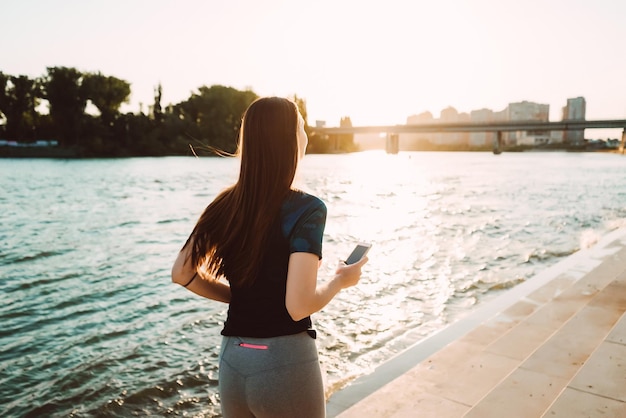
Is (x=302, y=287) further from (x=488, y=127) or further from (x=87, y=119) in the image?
(x=488, y=127)

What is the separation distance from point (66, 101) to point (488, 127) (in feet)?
255

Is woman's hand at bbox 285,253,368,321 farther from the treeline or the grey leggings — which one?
the treeline

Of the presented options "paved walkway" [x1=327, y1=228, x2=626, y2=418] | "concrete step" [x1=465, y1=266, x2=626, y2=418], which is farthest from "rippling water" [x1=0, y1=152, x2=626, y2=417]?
"concrete step" [x1=465, y1=266, x2=626, y2=418]

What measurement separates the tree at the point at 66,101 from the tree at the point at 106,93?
3.86 feet

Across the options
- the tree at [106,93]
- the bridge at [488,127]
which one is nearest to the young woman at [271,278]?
the bridge at [488,127]

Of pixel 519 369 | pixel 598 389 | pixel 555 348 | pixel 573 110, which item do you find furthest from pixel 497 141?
pixel 598 389

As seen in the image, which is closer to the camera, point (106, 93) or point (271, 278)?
point (271, 278)

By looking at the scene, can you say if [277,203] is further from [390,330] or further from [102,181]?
[102,181]

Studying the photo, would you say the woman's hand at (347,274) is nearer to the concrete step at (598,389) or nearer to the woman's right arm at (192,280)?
the woman's right arm at (192,280)

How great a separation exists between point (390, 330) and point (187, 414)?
3500 millimetres

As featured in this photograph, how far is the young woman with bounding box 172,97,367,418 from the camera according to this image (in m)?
1.83

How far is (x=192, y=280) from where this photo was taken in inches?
85.0

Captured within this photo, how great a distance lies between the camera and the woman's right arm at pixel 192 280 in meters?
2.09

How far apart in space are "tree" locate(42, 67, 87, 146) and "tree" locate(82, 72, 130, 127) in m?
1.18
